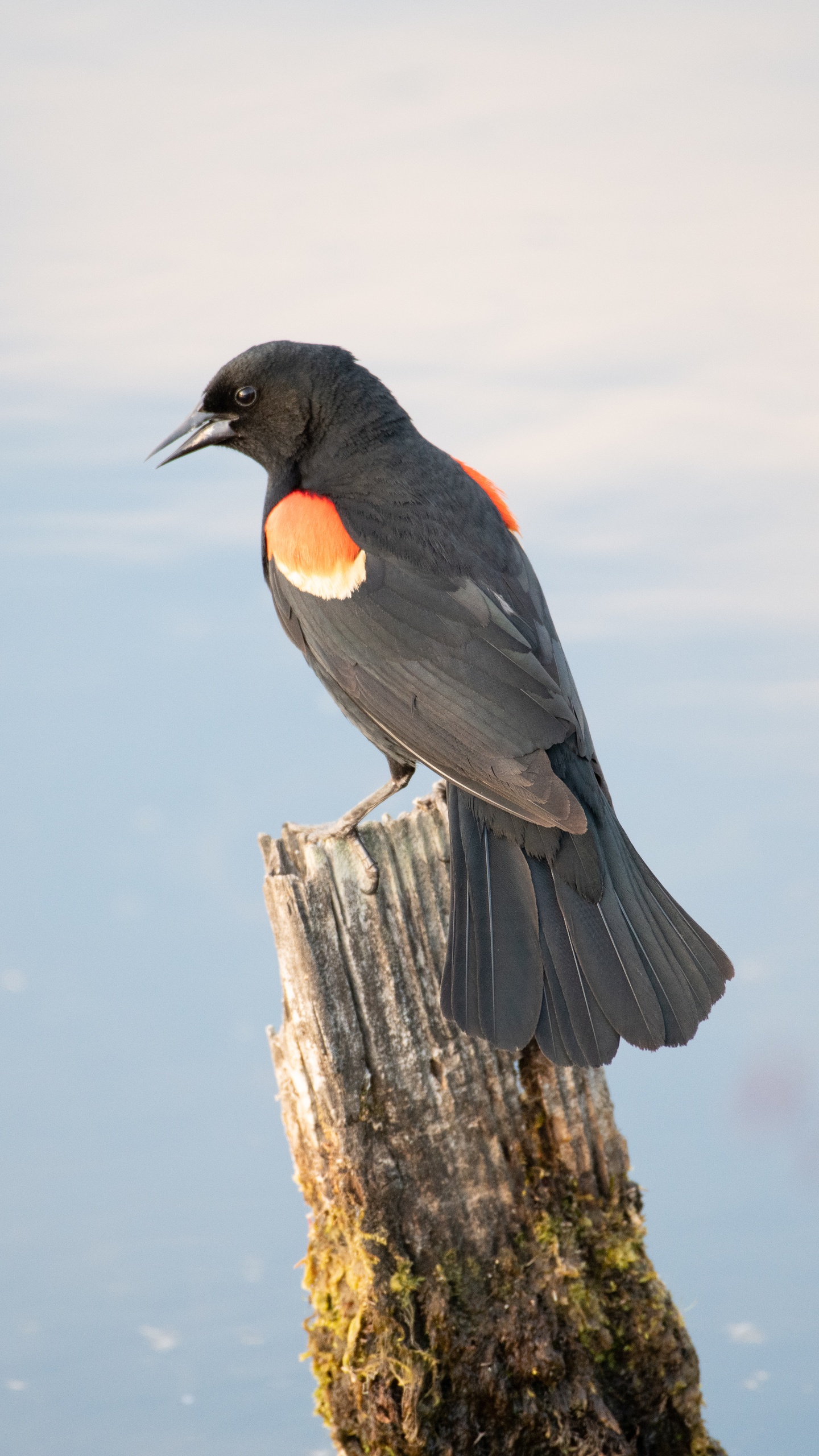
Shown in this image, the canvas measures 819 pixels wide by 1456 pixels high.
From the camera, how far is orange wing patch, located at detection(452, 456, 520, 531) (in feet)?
12.6

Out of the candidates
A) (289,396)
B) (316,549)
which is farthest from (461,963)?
(289,396)

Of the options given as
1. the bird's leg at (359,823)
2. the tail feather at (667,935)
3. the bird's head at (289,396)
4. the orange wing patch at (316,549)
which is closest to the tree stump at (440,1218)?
the bird's leg at (359,823)

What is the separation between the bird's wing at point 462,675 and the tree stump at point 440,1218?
1.24ft

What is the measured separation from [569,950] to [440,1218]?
79cm

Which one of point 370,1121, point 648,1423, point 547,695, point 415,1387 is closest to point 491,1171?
point 370,1121

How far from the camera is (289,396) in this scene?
12.6 ft

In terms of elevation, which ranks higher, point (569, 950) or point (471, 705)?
point (471, 705)

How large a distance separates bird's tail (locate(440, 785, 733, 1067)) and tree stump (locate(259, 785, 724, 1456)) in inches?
10.8

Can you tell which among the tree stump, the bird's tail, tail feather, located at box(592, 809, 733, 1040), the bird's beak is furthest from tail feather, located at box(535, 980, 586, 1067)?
the bird's beak

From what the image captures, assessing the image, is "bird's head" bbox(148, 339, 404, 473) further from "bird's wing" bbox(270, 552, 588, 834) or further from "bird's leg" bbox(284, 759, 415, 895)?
"bird's leg" bbox(284, 759, 415, 895)

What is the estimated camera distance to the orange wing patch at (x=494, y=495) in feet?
12.6

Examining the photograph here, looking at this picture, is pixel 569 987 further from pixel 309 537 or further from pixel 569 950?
pixel 309 537

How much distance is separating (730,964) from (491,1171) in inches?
31.9

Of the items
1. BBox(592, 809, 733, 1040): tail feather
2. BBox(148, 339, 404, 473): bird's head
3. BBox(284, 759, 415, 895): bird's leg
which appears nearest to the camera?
BBox(592, 809, 733, 1040): tail feather
